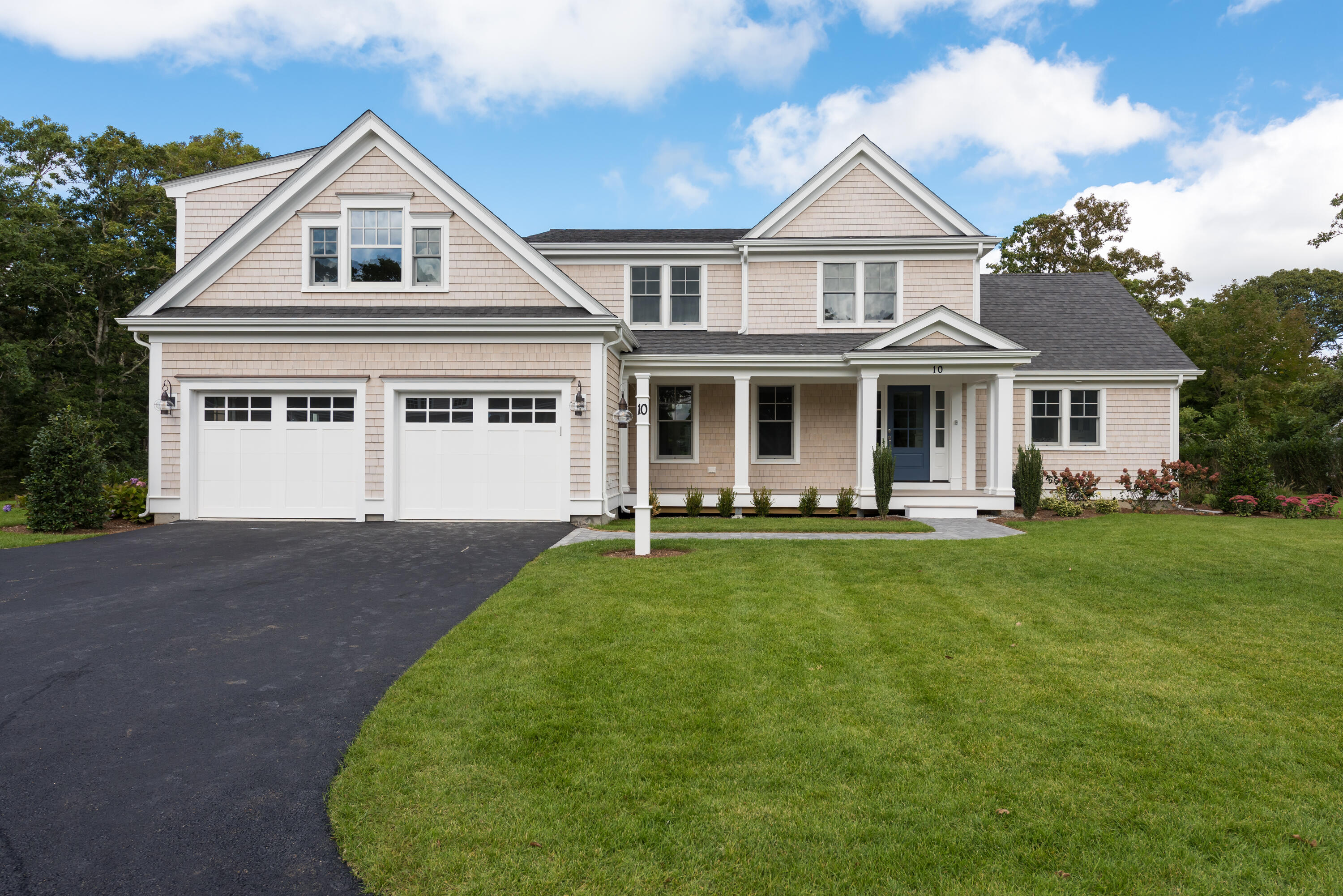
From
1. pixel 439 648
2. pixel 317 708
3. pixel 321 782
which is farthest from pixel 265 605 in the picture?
pixel 321 782

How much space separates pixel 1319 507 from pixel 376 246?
65.5 ft

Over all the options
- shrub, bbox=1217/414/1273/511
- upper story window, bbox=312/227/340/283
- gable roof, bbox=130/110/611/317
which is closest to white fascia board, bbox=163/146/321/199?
gable roof, bbox=130/110/611/317

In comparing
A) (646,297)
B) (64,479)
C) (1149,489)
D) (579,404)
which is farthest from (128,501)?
(1149,489)

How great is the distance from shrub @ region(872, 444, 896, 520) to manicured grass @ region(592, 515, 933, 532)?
0.99ft

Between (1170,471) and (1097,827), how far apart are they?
1611 centimetres

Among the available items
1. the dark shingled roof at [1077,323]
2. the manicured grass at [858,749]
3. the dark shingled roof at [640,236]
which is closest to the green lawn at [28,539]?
the manicured grass at [858,749]

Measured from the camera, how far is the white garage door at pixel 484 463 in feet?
42.1

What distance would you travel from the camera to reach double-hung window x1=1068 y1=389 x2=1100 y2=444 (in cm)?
1639

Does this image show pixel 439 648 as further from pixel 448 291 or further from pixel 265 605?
pixel 448 291

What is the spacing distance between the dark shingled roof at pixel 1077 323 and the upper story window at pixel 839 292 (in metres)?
3.42

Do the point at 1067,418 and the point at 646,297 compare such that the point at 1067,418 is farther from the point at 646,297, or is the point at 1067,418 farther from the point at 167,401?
the point at 167,401

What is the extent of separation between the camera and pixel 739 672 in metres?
4.66

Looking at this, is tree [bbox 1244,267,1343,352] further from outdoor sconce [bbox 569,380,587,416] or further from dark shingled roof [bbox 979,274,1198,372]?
outdoor sconce [bbox 569,380,587,416]

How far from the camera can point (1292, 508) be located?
1412 centimetres
